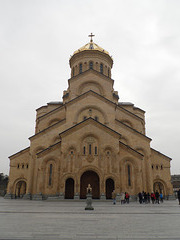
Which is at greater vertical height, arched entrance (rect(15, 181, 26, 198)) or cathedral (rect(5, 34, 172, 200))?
cathedral (rect(5, 34, 172, 200))

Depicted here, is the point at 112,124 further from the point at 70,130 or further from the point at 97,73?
the point at 97,73

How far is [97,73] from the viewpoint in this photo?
2995 cm

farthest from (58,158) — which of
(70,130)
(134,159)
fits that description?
(134,159)

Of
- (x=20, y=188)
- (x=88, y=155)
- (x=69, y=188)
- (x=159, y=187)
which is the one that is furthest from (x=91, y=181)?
(x=20, y=188)

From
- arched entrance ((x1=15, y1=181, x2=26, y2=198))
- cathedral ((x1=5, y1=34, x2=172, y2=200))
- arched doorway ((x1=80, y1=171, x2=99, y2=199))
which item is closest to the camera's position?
cathedral ((x1=5, y1=34, x2=172, y2=200))

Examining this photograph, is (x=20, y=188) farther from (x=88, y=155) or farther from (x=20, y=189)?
(x=88, y=155)

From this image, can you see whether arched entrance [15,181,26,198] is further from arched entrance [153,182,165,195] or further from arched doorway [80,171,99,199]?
arched entrance [153,182,165,195]

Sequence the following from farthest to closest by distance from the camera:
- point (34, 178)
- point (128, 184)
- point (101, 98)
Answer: point (101, 98)
point (34, 178)
point (128, 184)

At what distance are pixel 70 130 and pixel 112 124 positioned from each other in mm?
5748

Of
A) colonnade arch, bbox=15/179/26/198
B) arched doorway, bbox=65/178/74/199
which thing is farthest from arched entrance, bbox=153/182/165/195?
colonnade arch, bbox=15/179/26/198

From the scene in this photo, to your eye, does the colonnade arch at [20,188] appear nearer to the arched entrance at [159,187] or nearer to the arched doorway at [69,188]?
the arched doorway at [69,188]

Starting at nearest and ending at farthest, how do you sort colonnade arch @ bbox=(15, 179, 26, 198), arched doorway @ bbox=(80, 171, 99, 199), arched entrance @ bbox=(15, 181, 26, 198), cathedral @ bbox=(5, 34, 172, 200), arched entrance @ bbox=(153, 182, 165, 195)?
1. cathedral @ bbox=(5, 34, 172, 200)
2. arched doorway @ bbox=(80, 171, 99, 199)
3. arched entrance @ bbox=(153, 182, 165, 195)
4. colonnade arch @ bbox=(15, 179, 26, 198)
5. arched entrance @ bbox=(15, 181, 26, 198)

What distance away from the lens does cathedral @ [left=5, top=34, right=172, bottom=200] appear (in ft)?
70.0

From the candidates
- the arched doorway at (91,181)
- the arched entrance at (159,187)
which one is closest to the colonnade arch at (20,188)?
the arched doorway at (91,181)
